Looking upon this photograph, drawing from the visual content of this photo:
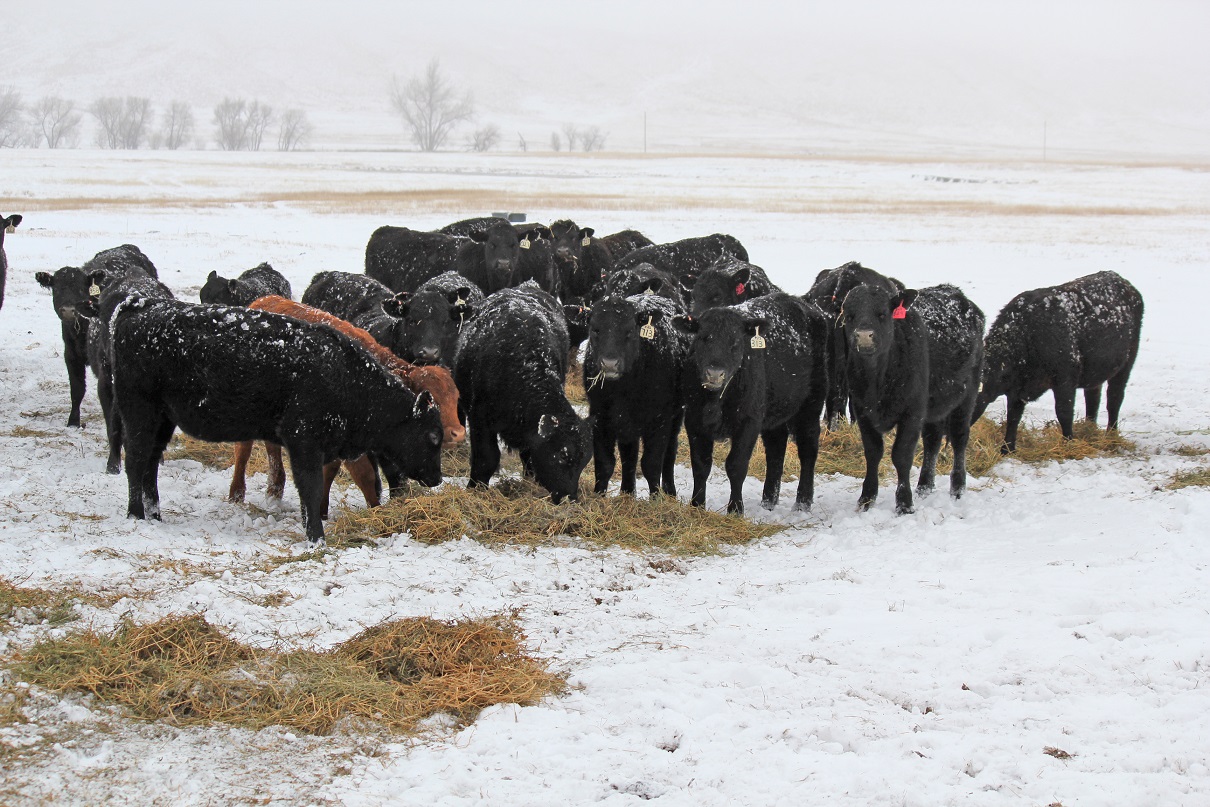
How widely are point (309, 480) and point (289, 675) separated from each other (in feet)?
8.13

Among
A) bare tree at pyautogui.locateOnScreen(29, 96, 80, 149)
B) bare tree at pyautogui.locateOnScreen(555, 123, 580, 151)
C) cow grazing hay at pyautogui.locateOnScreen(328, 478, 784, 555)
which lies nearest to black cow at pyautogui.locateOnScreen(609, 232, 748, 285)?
cow grazing hay at pyautogui.locateOnScreen(328, 478, 784, 555)

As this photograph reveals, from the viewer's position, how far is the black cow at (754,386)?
332 inches

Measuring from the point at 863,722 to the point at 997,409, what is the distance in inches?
346

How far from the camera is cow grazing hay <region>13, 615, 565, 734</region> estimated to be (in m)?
4.66

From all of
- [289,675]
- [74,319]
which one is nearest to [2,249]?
[74,319]

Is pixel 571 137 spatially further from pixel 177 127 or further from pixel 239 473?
pixel 239 473

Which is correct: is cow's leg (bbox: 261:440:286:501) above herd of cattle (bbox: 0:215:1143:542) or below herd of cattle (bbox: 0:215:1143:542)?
below

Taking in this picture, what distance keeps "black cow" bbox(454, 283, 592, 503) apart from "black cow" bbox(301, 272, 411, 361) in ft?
3.44

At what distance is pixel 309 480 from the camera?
726cm

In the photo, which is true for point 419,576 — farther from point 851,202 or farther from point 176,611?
point 851,202

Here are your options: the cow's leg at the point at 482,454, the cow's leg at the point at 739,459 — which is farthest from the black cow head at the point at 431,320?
the cow's leg at the point at 739,459

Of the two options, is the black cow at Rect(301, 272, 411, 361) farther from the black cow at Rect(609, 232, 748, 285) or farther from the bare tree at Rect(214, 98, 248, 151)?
the bare tree at Rect(214, 98, 248, 151)

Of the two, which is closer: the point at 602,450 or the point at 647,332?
the point at 647,332

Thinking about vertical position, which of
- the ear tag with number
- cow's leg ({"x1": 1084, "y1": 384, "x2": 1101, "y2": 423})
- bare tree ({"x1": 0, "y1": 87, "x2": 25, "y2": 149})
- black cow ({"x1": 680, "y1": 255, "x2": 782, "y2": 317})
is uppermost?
bare tree ({"x1": 0, "y1": 87, "x2": 25, "y2": 149})
